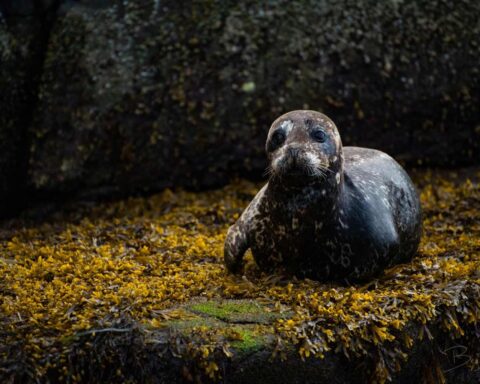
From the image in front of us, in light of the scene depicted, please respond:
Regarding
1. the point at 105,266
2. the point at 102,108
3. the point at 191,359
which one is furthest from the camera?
the point at 102,108

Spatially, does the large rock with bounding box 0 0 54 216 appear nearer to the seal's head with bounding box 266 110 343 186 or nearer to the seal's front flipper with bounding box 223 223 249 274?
the seal's front flipper with bounding box 223 223 249 274

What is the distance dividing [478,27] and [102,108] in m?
3.36

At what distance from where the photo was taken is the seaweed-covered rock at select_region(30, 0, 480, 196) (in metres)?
6.77

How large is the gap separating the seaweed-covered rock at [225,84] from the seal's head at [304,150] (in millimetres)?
2503

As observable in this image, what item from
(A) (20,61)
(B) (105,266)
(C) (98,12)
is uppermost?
(C) (98,12)

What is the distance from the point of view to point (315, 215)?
437 centimetres

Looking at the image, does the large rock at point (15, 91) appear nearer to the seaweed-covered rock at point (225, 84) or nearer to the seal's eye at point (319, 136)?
the seaweed-covered rock at point (225, 84)

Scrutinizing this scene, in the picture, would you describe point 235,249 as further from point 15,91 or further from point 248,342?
point 15,91

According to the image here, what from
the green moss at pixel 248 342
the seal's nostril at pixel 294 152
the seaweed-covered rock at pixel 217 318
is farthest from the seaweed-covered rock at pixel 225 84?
the green moss at pixel 248 342

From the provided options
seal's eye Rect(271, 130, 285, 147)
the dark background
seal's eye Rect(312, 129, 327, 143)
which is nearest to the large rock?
the dark background

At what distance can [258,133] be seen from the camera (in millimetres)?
6895

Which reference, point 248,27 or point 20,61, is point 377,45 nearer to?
point 248,27

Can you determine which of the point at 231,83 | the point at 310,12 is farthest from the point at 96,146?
the point at 310,12

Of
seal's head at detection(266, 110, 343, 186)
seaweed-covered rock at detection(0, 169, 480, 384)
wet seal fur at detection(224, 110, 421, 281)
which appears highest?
seal's head at detection(266, 110, 343, 186)
